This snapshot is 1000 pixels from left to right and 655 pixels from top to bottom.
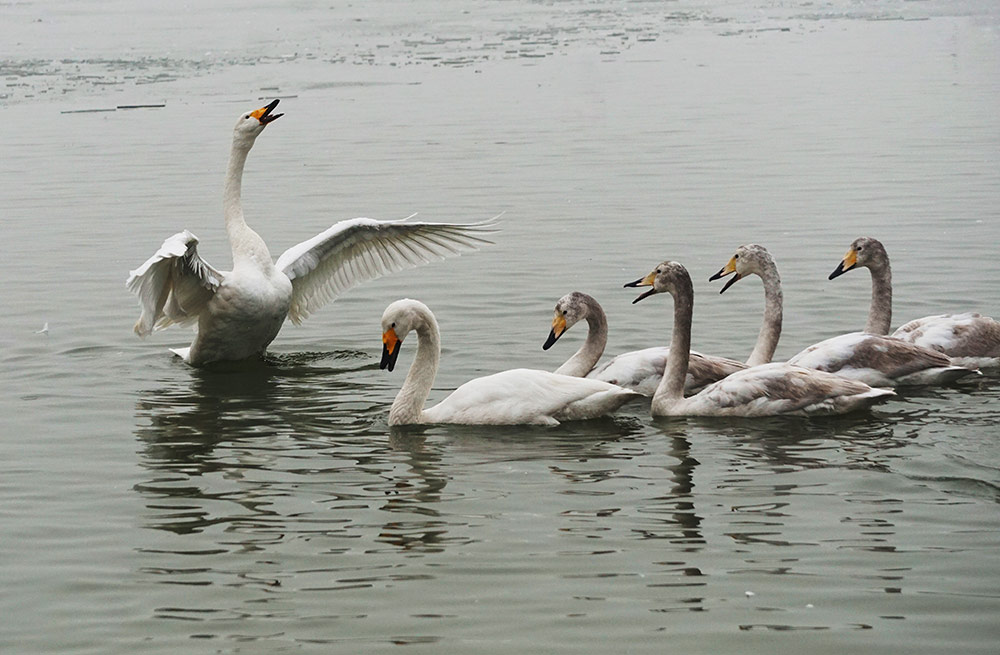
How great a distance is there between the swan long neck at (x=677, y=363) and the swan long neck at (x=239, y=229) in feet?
10.6

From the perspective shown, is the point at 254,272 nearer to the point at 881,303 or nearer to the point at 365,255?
the point at 365,255

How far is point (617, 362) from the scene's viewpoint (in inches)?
375

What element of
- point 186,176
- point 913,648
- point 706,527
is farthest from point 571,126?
point 913,648

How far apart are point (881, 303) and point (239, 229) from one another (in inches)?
182

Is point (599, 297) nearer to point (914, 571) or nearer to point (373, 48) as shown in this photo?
point (914, 571)

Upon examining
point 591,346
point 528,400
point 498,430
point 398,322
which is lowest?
point 498,430

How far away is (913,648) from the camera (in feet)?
17.4

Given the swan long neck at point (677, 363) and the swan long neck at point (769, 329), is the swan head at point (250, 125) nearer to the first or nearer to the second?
the swan long neck at point (677, 363)

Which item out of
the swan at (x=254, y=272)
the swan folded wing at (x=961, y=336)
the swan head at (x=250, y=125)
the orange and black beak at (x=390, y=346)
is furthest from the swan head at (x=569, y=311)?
the swan head at (x=250, y=125)

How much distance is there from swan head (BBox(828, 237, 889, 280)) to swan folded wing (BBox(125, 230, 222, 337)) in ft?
14.2

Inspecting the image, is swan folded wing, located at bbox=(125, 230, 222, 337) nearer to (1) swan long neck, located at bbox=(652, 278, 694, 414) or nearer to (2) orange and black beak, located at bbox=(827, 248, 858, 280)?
(1) swan long neck, located at bbox=(652, 278, 694, 414)

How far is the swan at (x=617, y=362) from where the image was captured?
934cm

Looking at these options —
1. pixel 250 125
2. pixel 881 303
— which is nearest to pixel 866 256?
pixel 881 303

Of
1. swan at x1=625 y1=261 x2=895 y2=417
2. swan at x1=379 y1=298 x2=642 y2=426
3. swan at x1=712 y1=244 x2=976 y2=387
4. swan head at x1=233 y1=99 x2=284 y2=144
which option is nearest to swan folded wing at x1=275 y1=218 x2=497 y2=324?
swan head at x1=233 y1=99 x2=284 y2=144
